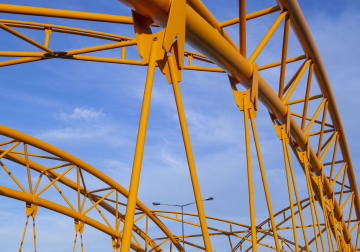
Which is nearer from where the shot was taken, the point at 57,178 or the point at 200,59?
the point at 200,59

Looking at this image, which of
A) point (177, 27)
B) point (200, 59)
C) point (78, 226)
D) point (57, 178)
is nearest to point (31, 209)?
point (57, 178)

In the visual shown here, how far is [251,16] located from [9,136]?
1058 centimetres

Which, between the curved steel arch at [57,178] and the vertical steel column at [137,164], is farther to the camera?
the curved steel arch at [57,178]

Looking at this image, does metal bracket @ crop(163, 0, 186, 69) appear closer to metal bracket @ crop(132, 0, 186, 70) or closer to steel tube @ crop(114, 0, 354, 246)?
metal bracket @ crop(132, 0, 186, 70)

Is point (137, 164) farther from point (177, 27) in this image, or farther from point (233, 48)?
point (233, 48)

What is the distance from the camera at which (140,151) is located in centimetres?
634

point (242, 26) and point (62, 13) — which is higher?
point (242, 26)

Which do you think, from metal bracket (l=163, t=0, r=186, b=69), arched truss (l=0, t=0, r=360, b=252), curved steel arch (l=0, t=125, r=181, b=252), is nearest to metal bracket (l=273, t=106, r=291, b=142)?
arched truss (l=0, t=0, r=360, b=252)

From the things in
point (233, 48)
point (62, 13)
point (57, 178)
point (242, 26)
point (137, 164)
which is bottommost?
point (137, 164)

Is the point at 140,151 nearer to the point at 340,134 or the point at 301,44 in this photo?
the point at 301,44

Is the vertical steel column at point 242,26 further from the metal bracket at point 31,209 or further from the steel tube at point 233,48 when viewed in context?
the metal bracket at point 31,209

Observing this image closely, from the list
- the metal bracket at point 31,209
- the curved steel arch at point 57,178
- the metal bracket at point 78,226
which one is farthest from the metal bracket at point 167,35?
the metal bracket at point 78,226

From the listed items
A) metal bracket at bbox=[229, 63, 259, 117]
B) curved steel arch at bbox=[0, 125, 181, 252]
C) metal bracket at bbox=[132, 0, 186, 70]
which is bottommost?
metal bracket at bbox=[132, 0, 186, 70]

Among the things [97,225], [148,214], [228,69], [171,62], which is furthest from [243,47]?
[148,214]
